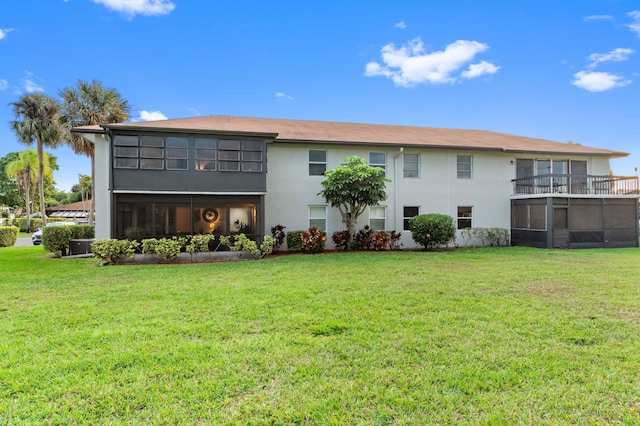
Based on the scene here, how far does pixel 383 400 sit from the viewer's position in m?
2.75

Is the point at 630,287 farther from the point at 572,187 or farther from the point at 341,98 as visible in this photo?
the point at 341,98

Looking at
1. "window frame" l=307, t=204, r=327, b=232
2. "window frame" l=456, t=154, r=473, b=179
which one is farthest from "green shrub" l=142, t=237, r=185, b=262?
"window frame" l=456, t=154, r=473, b=179

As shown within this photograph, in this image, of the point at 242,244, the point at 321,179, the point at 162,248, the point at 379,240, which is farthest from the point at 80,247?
the point at 379,240

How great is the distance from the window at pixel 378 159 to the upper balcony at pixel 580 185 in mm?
6924

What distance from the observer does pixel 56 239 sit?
43.5 feet

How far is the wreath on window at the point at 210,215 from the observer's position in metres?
12.9

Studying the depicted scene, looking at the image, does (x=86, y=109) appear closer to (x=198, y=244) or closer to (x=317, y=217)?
(x=198, y=244)

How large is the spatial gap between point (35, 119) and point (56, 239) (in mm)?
18954

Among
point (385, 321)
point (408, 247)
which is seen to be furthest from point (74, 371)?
point (408, 247)

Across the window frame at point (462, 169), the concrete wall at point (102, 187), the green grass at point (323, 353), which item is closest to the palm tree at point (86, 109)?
the concrete wall at point (102, 187)

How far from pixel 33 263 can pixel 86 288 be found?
610cm

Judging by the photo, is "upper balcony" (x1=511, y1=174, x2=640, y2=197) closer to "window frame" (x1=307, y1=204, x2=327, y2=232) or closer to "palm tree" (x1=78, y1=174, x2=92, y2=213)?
"window frame" (x1=307, y1=204, x2=327, y2=232)

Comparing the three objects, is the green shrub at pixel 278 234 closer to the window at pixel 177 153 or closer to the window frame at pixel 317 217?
the window frame at pixel 317 217

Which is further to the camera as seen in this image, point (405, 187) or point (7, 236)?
point (7, 236)
